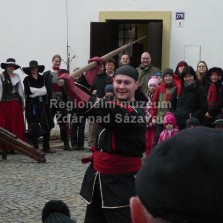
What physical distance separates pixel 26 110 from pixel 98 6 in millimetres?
4798

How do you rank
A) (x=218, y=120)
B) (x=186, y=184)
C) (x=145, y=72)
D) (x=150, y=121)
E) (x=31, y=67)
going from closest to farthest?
(x=186, y=184), (x=218, y=120), (x=150, y=121), (x=31, y=67), (x=145, y=72)

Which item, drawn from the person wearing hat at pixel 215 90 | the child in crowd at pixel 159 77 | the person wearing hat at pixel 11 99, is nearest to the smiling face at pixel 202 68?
the person wearing hat at pixel 215 90

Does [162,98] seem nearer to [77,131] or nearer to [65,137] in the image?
[77,131]

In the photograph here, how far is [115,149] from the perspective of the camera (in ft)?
13.3

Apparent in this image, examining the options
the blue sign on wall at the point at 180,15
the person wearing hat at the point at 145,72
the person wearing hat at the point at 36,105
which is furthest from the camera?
the blue sign on wall at the point at 180,15

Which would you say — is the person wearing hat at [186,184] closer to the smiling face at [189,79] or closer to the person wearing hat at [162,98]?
the smiling face at [189,79]

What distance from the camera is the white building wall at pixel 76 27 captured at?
1423 cm

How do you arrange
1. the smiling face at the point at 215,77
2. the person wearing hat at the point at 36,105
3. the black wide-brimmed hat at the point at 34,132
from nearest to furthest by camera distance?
the smiling face at the point at 215,77 → the black wide-brimmed hat at the point at 34,132 → the person wearing hat at the point at 36,105

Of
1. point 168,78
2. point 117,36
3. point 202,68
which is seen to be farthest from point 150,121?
point 117,36

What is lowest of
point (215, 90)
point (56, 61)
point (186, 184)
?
point (215, 90)

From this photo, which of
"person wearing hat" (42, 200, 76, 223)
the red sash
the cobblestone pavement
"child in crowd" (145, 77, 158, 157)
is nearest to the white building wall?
"child in crowd" (145, 77, 158, 157)

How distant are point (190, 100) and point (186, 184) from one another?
8.07 m

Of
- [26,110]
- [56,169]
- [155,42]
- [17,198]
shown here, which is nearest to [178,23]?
[155,42]

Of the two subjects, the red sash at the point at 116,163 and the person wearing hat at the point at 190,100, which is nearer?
the red sash at the point at 116,163
